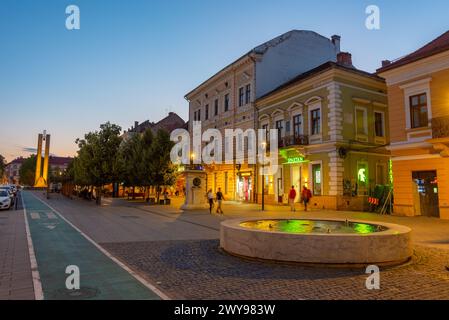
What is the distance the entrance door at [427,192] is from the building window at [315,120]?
8148 millimetres

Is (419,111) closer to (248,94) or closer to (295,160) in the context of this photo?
(295,160)

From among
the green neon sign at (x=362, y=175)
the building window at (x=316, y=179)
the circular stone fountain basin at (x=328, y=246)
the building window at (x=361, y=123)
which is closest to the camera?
Answer: the circular stone fountain basin at (x=328, y=246)

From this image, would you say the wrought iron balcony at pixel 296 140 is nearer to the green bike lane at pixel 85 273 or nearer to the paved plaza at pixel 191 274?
the paved plaza at pixel 191 274

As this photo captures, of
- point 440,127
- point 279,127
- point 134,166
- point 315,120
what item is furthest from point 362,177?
point 134,166

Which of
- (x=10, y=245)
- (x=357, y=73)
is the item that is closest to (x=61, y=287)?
(x=10, y=245)

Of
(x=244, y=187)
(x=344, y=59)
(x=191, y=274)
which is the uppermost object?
(x=344, y=59)

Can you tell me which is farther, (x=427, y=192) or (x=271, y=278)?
(x=427, y=192)

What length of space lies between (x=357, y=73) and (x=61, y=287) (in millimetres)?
24348

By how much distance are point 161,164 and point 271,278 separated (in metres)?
27.7

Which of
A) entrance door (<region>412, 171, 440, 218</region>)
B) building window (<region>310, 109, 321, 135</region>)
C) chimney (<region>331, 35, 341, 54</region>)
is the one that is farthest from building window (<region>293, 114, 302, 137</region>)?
chimney (<region>331, 35, 341, 54</region>)

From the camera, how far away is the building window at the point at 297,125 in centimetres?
2744

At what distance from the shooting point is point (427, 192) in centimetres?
1894

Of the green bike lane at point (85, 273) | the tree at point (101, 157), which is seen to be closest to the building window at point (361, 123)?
the green bike lane at point (85, 273)

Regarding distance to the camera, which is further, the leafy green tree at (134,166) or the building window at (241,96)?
the building window at (241,96)
